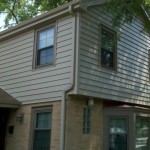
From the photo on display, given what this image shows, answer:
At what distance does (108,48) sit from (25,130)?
169 inches

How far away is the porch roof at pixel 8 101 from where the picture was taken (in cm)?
1158

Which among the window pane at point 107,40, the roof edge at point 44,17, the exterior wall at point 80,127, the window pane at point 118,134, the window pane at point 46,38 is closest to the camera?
the exterior wall at point 80,127

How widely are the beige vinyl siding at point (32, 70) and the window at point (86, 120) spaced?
1072 mm

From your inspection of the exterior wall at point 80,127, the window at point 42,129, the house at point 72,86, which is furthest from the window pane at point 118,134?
the window at point 42,129

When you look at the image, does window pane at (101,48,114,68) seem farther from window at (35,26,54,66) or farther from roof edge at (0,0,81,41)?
roof edge at (0,0,81,41)

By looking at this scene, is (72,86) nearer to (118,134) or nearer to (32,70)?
(32,70)

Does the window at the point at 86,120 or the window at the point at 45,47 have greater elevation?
the window at the point at 45,47

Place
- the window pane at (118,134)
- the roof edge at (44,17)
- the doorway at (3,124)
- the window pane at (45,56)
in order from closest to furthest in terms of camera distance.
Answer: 1. the roof edge at (44,17)
2. the window pane at (118,134)
3. the window pane at (45,56)
4. the doorway at (3,124)

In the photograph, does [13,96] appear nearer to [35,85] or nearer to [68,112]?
[35,85]

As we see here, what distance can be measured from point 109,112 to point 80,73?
2.02 m

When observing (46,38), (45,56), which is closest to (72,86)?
(45,56)

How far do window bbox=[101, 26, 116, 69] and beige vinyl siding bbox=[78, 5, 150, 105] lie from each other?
254 millimetres

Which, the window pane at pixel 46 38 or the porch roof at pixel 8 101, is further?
the porch roof at pixel 8 101

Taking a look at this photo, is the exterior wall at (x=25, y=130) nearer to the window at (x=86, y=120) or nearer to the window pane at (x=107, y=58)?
the window at (x=86, y=120)
